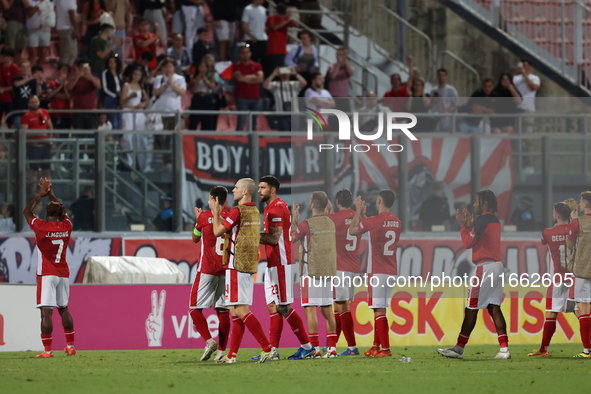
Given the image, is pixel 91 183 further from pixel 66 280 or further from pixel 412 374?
pixel 412 374

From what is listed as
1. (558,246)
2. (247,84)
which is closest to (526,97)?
(247,84)

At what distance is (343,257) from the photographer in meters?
12.0

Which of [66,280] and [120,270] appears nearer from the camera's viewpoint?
[66,280]

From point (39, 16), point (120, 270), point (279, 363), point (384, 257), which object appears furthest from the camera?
point (39, 16)

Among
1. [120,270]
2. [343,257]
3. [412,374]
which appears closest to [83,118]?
[120,270]

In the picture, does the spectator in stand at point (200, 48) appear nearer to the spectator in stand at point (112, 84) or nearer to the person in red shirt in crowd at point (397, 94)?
the spectator in stand at point (112, 84)

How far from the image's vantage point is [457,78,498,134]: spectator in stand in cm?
1584

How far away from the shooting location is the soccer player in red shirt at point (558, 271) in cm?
1138

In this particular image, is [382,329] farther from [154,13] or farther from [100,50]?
[154,13]

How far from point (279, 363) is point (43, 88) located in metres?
8.47

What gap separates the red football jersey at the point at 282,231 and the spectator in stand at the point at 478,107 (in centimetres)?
609

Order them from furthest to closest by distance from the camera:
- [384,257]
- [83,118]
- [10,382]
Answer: [83,118] → [384,257] → [10,382]

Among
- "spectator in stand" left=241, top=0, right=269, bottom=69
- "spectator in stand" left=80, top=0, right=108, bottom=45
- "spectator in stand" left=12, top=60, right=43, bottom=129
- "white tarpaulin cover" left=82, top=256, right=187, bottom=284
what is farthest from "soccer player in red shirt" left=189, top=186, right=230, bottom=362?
"spectator in stand" left=241, top=0, right=269, bottom=69

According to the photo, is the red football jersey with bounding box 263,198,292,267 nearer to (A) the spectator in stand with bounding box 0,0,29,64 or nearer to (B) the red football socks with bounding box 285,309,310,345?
(B) the red football socks with bounding box 285,309,310,345
